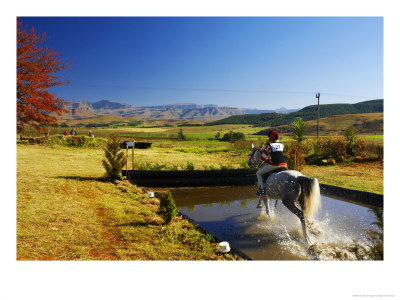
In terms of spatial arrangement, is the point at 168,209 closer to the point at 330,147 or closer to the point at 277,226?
the point at 277,226

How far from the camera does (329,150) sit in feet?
50.1

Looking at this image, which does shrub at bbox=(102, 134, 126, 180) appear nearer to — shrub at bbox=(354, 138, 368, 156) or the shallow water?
the shallow water

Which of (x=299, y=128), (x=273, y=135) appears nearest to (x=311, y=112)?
(x=299, y=128)

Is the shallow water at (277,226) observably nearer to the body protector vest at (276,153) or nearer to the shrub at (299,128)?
the body protector vest at (276,153)

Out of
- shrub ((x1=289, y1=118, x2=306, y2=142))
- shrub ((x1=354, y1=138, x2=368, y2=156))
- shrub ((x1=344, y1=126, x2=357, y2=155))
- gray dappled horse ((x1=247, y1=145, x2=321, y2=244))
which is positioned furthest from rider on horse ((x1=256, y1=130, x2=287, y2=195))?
shrub ((x1=354, y1=138, x2=368, y2=156))

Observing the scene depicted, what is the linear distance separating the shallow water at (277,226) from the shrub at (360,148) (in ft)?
29.2

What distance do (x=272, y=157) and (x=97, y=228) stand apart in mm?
3964

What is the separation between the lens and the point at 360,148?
48.3ft

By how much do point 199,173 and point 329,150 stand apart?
9637 mm

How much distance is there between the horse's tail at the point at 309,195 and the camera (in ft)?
15.0

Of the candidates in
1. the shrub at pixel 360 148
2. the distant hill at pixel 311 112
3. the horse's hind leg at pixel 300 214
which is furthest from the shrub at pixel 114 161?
the distant hill at pixel 311 112

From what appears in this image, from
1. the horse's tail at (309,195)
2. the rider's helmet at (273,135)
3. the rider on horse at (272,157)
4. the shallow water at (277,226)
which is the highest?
the rider's helmet at (273,135)
